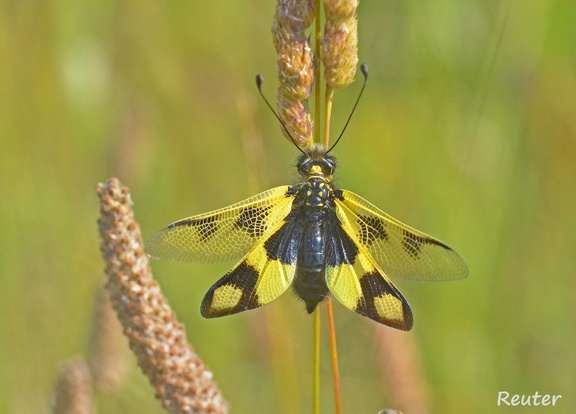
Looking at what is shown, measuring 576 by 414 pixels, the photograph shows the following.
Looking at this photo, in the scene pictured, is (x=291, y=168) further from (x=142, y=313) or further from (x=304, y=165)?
(x=142, y=313)

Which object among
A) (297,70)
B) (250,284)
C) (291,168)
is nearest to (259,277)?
(250,284)

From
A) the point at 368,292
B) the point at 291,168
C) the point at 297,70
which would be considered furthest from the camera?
the point at 291,168

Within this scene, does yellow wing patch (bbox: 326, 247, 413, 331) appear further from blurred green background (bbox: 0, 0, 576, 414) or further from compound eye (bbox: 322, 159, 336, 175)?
blurred green background (bbox: 0, 0, 576, 414)

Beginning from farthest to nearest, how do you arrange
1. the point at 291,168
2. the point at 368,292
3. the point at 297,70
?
the point at 291,168, the point at 368,292, the point at 297,70

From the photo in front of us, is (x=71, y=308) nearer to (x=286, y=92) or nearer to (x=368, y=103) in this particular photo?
(x=368, y=103)

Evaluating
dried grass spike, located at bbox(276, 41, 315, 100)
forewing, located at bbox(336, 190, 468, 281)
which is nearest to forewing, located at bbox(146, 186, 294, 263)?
forewing, located at bbox(336, 190, 468, 281)

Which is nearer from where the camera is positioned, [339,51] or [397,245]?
[339,51]

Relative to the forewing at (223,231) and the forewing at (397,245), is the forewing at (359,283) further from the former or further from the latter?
the forewing at (223,231)
